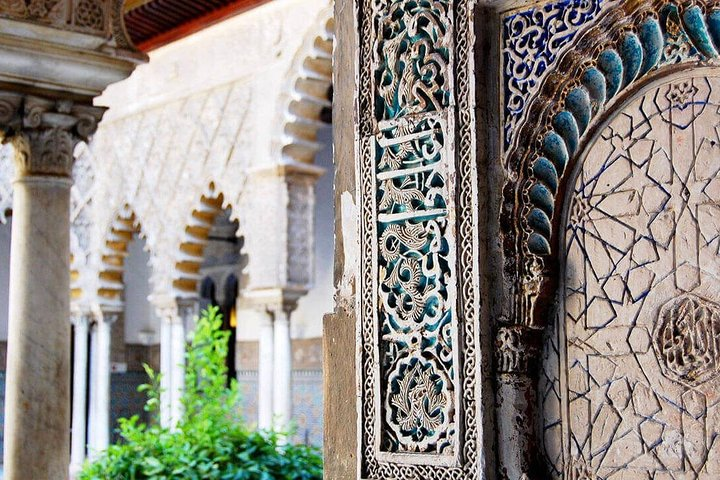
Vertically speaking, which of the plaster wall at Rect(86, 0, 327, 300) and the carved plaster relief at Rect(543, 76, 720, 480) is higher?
the plaster wall at Rect(86, 0, 327, 300)

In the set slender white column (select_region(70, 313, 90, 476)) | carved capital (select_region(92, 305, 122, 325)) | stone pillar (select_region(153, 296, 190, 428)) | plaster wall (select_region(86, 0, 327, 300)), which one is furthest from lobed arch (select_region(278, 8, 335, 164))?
slender white column (select_region(70, 313, 90, 476))

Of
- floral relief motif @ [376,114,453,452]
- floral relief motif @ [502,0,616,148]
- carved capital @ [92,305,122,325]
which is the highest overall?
floral relief motif @ [502,0,616,148]

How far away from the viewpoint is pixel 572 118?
9.32ft

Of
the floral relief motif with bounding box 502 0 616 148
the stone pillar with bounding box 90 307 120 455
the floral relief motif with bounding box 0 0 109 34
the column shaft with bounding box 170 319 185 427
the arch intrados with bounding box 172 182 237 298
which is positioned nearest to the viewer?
the floral relief motif with bounding box 502 0 616 148

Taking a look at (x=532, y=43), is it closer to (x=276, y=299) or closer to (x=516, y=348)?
(x=516, y=348)

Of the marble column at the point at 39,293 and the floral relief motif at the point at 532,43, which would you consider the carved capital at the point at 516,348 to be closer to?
the floral relief motif at the point at 532,43

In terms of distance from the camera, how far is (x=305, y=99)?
9.88m

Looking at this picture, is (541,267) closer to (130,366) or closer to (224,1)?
(224,1)

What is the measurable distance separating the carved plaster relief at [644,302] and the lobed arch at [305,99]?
706 cm

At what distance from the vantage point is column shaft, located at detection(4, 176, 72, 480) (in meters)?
4.71

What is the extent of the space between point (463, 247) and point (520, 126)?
1.19ft

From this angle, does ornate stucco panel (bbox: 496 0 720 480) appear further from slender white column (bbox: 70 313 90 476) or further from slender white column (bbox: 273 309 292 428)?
slender white column (bbox: 70 313 90 476)

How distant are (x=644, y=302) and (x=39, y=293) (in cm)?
308

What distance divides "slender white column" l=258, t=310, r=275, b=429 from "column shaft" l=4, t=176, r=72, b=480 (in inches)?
206
